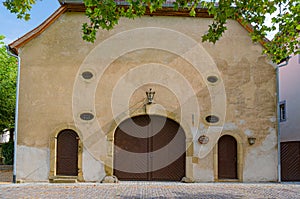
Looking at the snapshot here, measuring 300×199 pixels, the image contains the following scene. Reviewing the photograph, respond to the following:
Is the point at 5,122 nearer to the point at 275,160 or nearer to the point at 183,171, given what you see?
the point at 183,171

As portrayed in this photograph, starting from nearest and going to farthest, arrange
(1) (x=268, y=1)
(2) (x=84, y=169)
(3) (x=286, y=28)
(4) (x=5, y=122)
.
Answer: (1) (x=268, y=1)
(3) (x=286, y=28)
(2) (x=84, y=169)
(4) (x=5, y=122)

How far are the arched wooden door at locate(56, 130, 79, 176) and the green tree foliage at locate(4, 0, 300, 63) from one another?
6.40 meters

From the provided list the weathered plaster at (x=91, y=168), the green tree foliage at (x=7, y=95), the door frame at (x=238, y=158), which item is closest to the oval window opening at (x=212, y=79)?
the door frame at (x=238, y=158)

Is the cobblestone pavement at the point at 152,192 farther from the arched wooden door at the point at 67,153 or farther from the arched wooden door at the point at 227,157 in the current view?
the arched wooden door at the point at 227,157

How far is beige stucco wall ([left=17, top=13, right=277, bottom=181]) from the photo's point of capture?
13.4 metres

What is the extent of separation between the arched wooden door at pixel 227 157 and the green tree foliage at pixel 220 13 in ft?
17.1

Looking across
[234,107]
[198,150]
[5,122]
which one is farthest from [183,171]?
[5,122]

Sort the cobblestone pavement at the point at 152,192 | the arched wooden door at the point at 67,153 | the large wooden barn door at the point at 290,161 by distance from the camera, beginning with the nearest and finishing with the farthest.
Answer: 1. the cobblestone pavement at the point at 152,192
2. the arched wooden door at the point at 67,153
3. the large wooden barn door at the point at 290,161

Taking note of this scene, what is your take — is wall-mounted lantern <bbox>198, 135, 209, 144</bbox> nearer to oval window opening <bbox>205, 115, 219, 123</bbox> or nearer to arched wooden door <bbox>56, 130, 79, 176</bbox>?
oval window opening <bbox>205, 115, 219, 123</bbox>

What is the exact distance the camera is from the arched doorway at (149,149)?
13.8 meters

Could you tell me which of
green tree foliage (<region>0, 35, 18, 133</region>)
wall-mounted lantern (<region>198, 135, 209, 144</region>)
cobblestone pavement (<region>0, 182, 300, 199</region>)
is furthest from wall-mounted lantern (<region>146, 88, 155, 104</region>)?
green tree foliage (<region>0, 35, 18, 133</region>)

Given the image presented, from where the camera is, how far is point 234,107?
13875mm

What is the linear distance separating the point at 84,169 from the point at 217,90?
19.7ft

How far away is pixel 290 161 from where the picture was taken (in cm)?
1448
